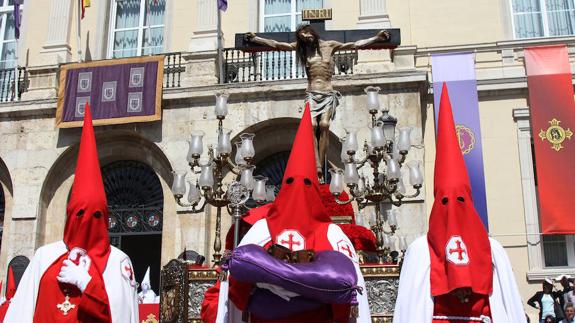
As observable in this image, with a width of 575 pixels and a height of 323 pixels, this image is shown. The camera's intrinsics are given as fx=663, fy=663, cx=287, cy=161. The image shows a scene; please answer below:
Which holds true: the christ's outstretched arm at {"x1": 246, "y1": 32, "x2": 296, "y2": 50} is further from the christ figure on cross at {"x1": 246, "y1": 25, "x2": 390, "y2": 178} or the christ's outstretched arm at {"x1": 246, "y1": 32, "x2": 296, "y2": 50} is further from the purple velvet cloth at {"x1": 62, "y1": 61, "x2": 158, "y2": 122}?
the purple velvet cloth at {"x1": 62, "y1": 61, "x2": 158, "y2": 122}

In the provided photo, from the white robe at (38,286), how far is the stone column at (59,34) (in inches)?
490

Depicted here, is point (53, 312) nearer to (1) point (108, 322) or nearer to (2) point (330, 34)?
(1) point (108, 322)

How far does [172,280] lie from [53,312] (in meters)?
2.50

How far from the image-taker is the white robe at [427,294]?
4.52 meters

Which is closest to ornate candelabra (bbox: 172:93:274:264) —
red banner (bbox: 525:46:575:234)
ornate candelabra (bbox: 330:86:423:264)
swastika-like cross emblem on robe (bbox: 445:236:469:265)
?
ornate candelabra (bbox: 330:86:423:264)

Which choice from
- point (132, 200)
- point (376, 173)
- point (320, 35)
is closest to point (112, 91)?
point (132, 200)

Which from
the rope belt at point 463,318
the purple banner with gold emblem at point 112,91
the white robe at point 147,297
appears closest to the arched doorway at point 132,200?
the purple banner with gold emblem at point 112,91

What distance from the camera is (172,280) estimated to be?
714 centimetres

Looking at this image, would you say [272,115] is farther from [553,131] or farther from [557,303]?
[557,303]

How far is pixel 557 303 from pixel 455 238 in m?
6.70

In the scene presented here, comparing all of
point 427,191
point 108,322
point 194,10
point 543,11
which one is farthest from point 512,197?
Answer: point 108,322

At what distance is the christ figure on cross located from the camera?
811 cm

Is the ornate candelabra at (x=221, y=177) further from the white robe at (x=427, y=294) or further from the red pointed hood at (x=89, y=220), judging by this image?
the white robe at (x=427, y=294)

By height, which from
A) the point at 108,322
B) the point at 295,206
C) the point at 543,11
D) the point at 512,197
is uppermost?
the point at 543,11
